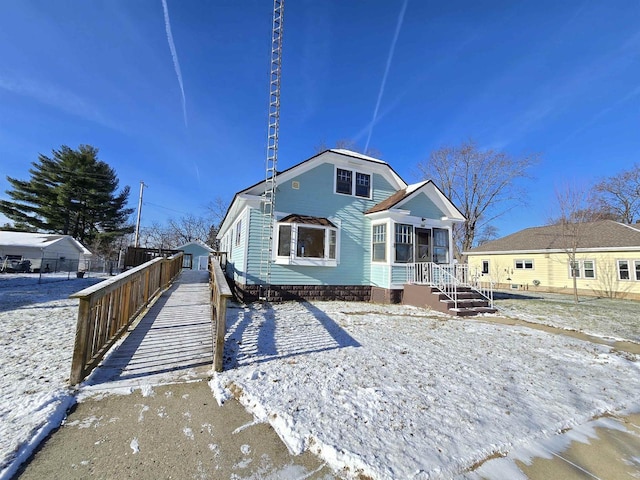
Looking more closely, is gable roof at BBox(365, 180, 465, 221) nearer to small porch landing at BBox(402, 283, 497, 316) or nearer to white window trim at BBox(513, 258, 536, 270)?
small porch landing at BBox(402, 283, 497, 316)

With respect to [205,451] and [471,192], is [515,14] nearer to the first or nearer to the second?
[205,451]

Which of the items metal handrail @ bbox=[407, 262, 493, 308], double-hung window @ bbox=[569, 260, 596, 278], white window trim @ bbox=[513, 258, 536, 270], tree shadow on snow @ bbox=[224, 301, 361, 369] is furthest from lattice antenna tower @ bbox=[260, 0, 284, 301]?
white window trim @ bbox=[513, 258, 536, 270]

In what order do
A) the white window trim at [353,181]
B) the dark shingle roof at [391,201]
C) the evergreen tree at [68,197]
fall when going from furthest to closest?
the evergreen tree at [68,197] → the white window trim at [353,181] → the dark shingle roof at [391,201]

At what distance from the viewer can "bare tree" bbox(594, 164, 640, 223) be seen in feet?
87.1

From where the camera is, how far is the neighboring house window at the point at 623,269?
15118 mm

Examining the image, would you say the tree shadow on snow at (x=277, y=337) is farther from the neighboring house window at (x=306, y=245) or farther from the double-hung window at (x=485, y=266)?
the double-hung window at (x=485, y=266)

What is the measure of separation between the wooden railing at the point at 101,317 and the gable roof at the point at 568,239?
1861 centimetres

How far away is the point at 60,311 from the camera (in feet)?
22.2

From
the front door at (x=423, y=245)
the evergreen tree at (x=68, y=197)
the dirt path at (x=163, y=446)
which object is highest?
the evergreen tree at (x=68, y=197)

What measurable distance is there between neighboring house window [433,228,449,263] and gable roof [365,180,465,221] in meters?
0.68

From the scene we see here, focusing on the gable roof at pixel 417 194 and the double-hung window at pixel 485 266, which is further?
the double-hung window at pixel 485 266

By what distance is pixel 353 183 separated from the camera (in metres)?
10.6

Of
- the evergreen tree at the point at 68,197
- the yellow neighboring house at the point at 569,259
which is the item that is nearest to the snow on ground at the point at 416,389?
the yellow neighboring house at the point at 569,259

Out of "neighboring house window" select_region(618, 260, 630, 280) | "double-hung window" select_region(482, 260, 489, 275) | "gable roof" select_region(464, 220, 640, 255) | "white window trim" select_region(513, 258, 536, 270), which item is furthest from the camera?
"double-hung window" select_region(482, 260, 489, 275)
